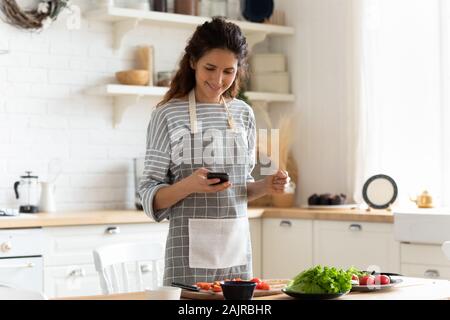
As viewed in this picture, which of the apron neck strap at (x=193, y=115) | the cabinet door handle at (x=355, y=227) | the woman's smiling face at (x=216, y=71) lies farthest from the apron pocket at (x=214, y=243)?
the cabinet door handle at (x=355, y=227)

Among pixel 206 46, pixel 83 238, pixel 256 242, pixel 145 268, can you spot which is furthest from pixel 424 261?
pixel 206 46

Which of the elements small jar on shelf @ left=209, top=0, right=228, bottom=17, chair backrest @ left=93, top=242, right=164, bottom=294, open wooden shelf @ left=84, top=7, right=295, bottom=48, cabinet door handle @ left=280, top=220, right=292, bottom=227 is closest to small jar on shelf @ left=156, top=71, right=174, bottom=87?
open wooden shelf @ left=84, top=7, right=295, bottom=48

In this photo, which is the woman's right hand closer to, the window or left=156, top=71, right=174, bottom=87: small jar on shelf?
the window

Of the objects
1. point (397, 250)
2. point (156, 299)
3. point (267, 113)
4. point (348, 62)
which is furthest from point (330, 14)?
point (156, 299)

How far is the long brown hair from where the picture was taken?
280 cm

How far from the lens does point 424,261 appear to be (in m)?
4.20

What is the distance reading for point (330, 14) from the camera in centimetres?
556

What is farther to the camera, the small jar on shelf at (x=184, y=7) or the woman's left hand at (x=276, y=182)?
the small jar on shelf at (x=184, y=7)

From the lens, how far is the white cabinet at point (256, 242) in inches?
200

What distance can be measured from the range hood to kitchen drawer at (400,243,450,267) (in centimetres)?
4

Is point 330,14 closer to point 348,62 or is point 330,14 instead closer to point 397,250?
point 348,62

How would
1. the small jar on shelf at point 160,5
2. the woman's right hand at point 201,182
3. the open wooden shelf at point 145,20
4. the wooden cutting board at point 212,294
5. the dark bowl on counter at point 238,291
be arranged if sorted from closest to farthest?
the dark bowl on counter at point 238,291
the wooden cutting board at point 212,294
the woman's right hand at point 201,182
the open wooden shelf at point 145,20
the small jar on shelf at point 160,5

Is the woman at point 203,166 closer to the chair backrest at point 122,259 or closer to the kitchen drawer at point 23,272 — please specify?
the chair backrest at point 122,259

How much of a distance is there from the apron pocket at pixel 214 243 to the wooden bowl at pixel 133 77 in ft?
7.92
